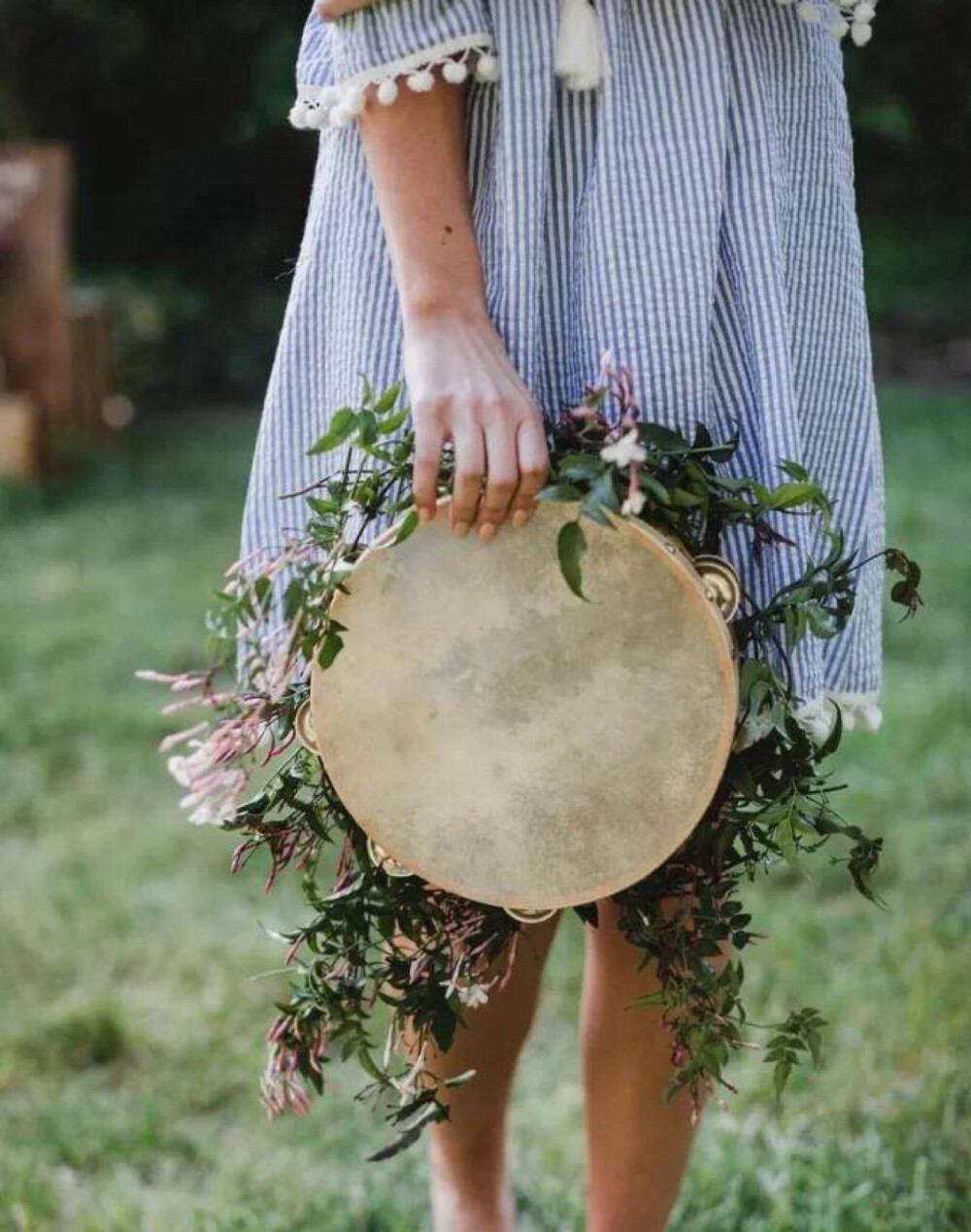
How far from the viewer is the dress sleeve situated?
4.17 feet

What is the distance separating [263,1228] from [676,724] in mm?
908

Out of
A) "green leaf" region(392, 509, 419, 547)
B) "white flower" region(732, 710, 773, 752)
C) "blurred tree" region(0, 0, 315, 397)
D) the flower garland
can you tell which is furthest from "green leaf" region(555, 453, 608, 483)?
"blurred tree" region(0, 0, 315, 397)

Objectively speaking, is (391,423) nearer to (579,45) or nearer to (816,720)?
(579,45)

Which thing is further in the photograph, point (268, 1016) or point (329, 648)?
point (268, 1016)

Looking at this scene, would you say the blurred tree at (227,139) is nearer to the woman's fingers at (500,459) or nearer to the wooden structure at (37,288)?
the wooden structure at (37,288)

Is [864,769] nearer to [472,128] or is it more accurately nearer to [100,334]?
[472,128]

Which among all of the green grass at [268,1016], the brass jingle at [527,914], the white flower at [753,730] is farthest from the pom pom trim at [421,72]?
the green grass at [268,1016]

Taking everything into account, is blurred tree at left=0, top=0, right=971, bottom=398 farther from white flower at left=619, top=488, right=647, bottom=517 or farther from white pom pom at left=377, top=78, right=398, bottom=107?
white flower at left=619, top=488, right=647, bottom=517

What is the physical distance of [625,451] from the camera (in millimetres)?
1188

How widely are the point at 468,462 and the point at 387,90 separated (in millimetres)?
298

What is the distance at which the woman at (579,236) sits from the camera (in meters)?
1.28

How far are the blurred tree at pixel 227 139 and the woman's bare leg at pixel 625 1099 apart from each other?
7741 millimetres

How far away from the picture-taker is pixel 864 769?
320 centimetres

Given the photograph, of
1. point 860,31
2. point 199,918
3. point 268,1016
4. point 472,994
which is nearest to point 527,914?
point 472,994
